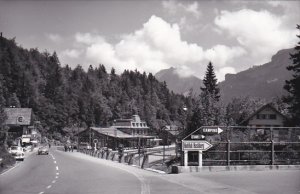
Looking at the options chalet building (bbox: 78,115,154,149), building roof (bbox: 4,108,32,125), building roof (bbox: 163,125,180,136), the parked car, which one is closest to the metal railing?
building roof (bbox: 163,125,180,136)

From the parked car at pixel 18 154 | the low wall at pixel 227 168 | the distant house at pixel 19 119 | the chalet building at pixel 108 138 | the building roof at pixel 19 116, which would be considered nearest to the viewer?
the low wall at pixel 227 168

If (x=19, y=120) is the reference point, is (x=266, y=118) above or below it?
above

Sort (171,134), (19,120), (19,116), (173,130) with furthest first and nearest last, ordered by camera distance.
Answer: (19,116)
(19,120)
(171,134)
(173,130)

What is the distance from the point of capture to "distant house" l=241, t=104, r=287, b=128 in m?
79.6

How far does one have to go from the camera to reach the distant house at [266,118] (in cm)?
7962

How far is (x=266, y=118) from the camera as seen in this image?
264ft

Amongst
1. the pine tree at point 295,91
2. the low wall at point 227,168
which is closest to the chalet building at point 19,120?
the pine tree at point 295,91

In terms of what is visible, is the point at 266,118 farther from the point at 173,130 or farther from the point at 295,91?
the point at 295,91

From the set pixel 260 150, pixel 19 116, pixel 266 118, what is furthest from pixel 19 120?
pixel 260 150

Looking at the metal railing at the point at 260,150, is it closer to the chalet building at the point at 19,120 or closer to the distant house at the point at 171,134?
the distant house at the point at 171,134

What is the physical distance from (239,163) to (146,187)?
944 centimetres

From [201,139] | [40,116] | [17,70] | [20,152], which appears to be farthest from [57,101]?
[201,139]

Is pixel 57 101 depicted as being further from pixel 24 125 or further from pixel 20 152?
pixel 20 152

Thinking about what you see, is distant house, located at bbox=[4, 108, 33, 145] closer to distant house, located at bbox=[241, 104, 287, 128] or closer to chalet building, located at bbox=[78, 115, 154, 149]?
chalet building, located at bbox=[78, 115, 154, 149]
